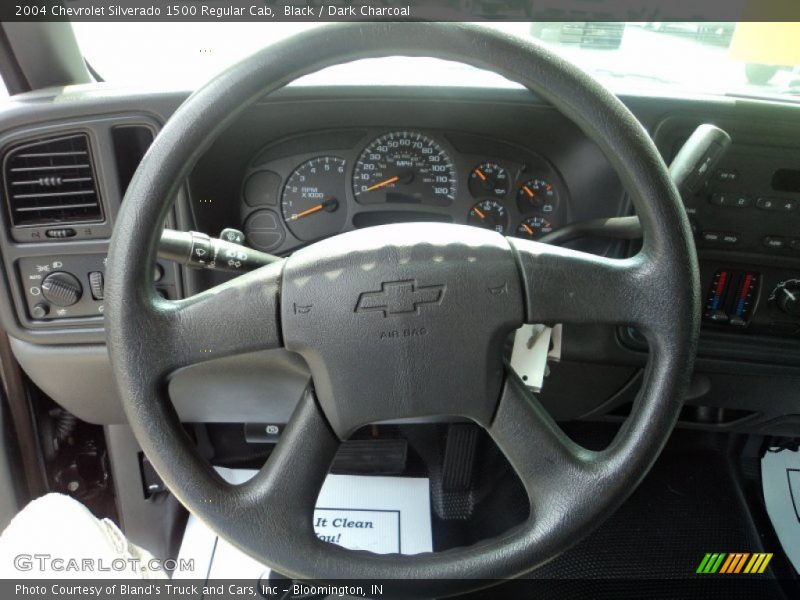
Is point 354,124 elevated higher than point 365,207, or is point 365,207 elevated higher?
point 354,124

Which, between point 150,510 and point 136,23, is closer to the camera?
point 136,23

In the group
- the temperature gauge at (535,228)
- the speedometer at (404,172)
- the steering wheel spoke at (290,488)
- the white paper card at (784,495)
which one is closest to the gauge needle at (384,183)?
the speedometer at (404,172)

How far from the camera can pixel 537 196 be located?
1.21 m

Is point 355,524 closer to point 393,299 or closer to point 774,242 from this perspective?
point 393,299

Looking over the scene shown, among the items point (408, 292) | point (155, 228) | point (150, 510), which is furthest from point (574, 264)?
point (150, 510)

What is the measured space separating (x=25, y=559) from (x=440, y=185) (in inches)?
36.1

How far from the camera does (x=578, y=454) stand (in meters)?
0.76

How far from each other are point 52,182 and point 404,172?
→ 61 cm

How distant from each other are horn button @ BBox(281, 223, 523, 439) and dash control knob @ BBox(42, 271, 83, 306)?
0.62 meters

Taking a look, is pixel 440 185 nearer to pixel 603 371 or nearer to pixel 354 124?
pixel 354 124

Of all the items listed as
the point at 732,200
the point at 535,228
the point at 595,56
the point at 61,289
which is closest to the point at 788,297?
the point at 732,200

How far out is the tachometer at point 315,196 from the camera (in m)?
1.20

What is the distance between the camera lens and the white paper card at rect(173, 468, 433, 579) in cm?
137

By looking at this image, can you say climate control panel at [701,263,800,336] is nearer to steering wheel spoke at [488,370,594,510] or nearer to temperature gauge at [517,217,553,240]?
temperature gauge at [517,217,553,240]
